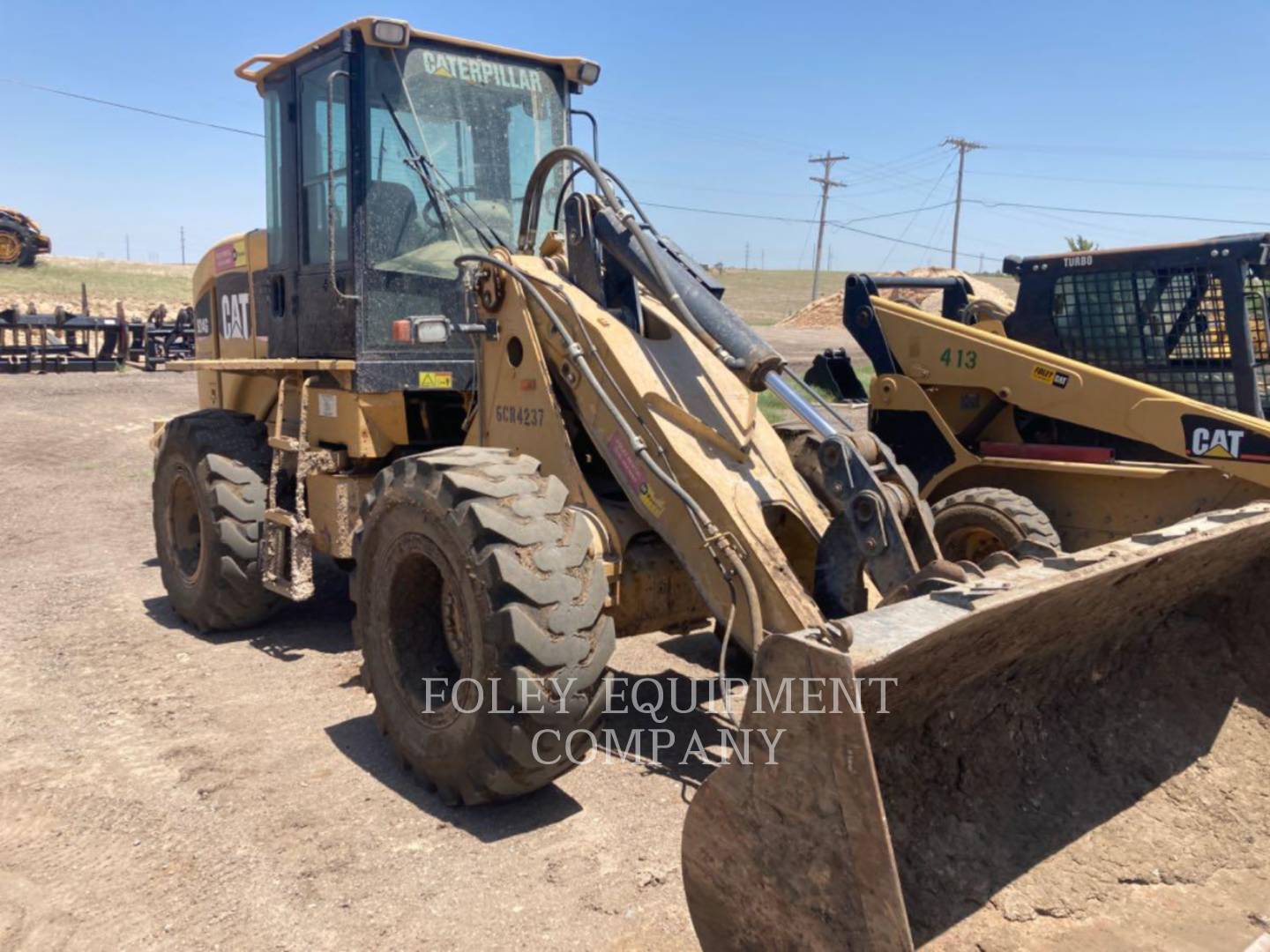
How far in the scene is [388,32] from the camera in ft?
18.1

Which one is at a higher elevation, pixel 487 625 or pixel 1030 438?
pixel 1030 438

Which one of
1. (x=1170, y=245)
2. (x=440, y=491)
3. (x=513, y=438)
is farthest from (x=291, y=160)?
(x=1170, y=245)

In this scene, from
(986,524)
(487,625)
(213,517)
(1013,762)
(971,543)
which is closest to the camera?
(1013,762)

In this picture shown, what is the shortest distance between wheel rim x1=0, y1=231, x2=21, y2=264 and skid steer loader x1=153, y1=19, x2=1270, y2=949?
3653cm

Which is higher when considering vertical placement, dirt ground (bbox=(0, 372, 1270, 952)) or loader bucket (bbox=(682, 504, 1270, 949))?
loader bucket (bbox=(682, 504, 1270, 949))

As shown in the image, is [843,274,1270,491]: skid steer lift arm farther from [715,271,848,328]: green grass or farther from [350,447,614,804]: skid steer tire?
[715,271,848,328]: green grass

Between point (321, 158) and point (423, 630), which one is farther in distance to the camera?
point (321, 158)

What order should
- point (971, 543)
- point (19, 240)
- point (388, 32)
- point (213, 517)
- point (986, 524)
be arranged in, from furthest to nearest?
point (19, 240) → point (971, 543) → point (986, 524) → point (213, 517) → point (388, 32)

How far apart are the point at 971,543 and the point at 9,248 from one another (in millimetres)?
40853

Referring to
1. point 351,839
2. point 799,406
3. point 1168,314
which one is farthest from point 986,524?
point 351,839

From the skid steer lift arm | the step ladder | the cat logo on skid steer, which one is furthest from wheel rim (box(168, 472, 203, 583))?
the cat logo on skid steer

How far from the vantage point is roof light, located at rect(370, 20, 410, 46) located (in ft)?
18.0

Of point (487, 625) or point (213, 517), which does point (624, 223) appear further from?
point (213, 517)

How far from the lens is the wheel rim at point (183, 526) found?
22.6 feet
